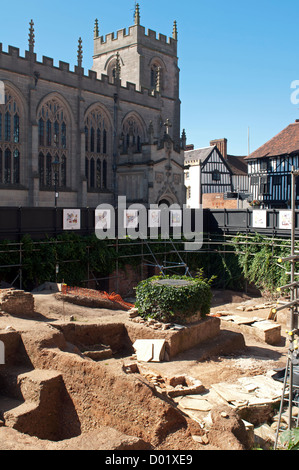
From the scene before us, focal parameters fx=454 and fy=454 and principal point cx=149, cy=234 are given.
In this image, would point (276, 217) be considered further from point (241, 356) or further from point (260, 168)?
point (260, 168)

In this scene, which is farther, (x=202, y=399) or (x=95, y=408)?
(x=202, y=399)

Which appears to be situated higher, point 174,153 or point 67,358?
point 174,153

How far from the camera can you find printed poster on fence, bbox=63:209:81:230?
62.3 feet

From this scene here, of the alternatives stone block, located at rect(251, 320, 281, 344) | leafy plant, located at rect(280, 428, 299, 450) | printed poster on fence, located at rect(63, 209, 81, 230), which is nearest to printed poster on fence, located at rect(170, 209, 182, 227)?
printed poster on fence, located at rect(63, 209, 81, 230)

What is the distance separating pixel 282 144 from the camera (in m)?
32.3

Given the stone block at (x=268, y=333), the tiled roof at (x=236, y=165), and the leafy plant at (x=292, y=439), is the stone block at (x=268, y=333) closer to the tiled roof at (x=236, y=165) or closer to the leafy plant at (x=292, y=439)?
the leafy plant at (x=292, y=439)

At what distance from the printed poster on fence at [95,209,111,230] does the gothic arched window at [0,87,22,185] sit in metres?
7.16

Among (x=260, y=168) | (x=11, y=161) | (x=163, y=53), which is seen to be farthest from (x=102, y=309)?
(x=163, y=53)

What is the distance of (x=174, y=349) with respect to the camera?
38.5ft

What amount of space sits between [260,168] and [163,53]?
40.5 ft

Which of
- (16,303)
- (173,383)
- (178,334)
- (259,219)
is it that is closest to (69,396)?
(173,383)

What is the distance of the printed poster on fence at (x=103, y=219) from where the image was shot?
20163mm

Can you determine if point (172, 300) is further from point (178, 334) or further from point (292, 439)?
point (292, 439)

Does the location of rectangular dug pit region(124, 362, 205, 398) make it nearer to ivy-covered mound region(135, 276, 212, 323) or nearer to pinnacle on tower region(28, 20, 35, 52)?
ivy-covered mound region(135, 276, 212, 323)
